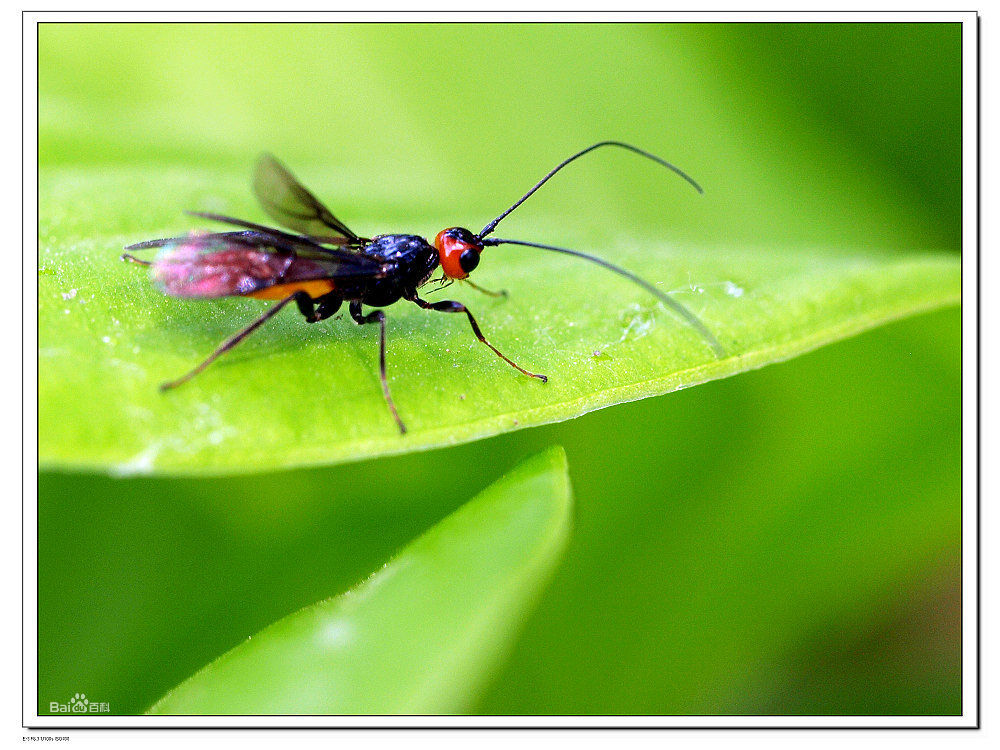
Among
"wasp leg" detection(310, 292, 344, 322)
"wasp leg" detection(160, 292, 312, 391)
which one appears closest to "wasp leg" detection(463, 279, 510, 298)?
"wasp leg" detection(310, 292, 344, 322)

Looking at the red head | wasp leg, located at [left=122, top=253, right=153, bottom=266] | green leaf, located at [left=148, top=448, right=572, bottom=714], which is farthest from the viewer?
the red head

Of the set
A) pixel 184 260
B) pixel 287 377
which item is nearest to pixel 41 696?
pixel 287 377

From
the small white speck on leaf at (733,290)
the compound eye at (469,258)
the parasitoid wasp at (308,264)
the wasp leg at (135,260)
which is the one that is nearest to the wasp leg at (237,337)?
the parasitoid wasp at (308,264)

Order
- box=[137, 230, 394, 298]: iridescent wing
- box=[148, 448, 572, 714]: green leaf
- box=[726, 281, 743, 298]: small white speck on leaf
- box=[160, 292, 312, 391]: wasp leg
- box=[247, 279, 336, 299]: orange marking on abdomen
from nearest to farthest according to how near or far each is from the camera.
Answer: box=[148, 448, 572, 714]: green leaf → box=[160, 292, 312, 391]: wasp leg → box=[137, 230, 394, 298]: iridescent wing → box=[247, 279, 336, 299]: orange marking on abdomen → box=[726, 281, 743, 298]: small white speck on leaf

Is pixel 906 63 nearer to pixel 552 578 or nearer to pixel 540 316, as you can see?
pixel 540 316

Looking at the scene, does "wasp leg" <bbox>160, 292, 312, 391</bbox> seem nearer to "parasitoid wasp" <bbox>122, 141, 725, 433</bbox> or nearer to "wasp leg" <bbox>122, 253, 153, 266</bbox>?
"parasitoid wasp" <bbox>122, 141, 725, 433</bbox>

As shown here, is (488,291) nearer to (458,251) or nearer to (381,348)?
(458,251)

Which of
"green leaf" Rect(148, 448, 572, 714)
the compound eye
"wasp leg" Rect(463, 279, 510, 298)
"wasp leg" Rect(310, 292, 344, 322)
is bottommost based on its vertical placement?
"green leaf" Rect(148, 448, 572, 714)

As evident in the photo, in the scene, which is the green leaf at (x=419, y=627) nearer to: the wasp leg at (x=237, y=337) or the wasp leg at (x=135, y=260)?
the wasp leg at (x=237, y=337)
